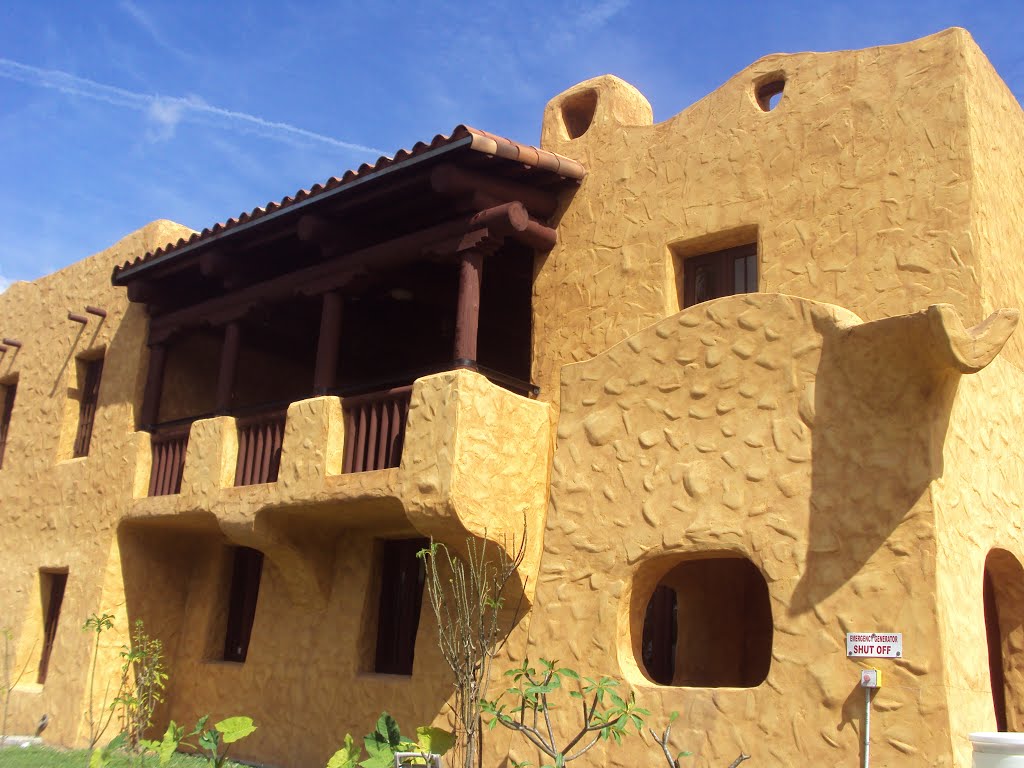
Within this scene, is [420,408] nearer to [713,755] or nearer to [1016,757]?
[713,755]

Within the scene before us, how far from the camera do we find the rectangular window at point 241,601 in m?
13.1

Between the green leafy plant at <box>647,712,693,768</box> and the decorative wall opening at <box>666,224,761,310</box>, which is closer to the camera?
the green leafy plant at <box>647,712,693,768</box>

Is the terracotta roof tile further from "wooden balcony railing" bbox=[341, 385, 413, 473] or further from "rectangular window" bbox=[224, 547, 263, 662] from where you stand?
"rectangular window" bbox=[224, 547, 263, 662]

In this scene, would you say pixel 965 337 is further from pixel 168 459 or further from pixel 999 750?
pixel 168 459

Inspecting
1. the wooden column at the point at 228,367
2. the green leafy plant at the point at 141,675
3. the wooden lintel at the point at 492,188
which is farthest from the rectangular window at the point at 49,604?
the wooden lintel at the point at 492,188

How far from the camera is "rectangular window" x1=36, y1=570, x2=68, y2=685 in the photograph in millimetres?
14367

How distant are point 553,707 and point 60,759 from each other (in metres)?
6.36

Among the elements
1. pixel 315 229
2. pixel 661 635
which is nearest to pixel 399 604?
pixel 661 635

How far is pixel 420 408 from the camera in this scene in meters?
9.63

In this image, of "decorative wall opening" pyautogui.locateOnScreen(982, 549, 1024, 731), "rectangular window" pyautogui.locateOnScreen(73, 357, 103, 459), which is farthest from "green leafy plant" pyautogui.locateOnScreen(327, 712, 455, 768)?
"rectangular window" pyautogui.locateOnScreen(73, 357, 103, 459)

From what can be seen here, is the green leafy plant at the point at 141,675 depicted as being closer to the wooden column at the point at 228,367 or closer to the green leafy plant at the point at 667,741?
the wooden column at the point at 228,367

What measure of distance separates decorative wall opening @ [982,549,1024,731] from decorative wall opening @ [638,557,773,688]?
84.1 inches

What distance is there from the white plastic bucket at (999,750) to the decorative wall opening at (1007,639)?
318 cm

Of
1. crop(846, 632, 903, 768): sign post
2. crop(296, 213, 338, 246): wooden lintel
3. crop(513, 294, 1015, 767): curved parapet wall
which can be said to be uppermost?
crop(296, 213, 338, 246): wooden lintel
